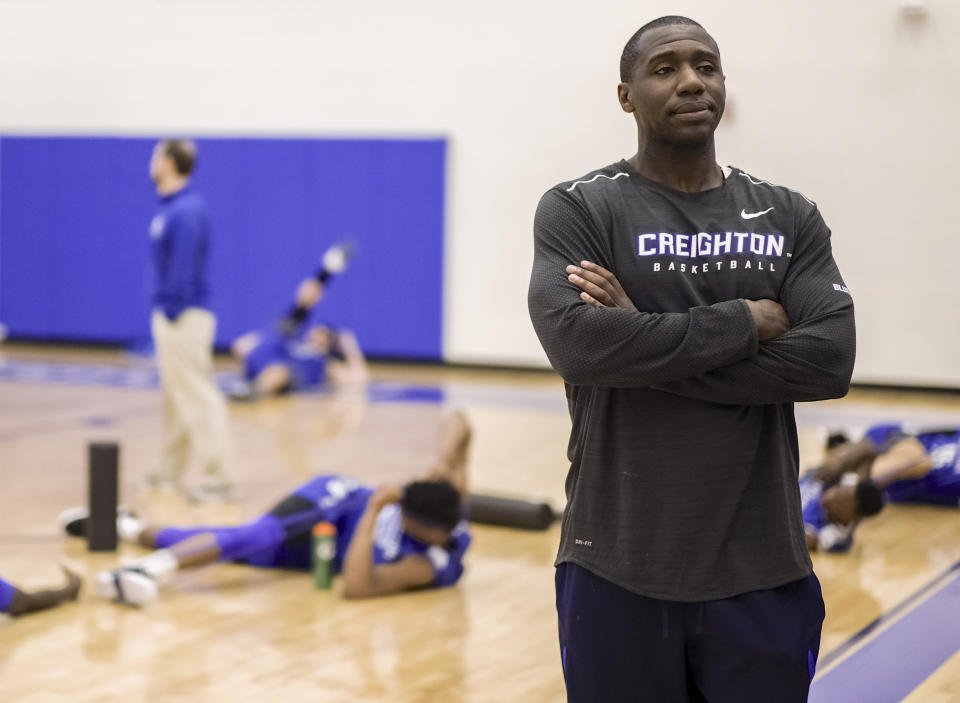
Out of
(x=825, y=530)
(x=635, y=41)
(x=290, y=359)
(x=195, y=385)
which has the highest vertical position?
(x=635, y=41)

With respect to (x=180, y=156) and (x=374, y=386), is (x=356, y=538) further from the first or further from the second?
(x=374, y=386)

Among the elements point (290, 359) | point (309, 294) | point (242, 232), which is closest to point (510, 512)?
point (309, 294)

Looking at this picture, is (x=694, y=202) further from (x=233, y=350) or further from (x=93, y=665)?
(x=233, y=350)

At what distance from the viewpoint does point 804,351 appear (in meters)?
2.59

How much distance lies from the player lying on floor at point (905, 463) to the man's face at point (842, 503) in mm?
388

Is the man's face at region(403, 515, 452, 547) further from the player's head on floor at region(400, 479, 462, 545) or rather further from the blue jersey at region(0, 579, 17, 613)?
the blue jersey at region(0, 579, 17, 613)

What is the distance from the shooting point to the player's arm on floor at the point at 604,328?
248 cm

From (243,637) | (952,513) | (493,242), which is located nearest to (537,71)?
(493,242)

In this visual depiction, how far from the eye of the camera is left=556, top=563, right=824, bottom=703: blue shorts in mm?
2457

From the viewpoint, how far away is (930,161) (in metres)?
12.4

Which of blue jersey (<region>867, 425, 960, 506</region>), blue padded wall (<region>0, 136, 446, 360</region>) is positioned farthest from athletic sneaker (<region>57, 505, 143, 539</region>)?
blue padded wall (<region>0, 136, 446, 360</region>)

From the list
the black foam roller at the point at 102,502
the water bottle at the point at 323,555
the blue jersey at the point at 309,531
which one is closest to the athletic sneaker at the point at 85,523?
the black foam roller at the point at 102,502

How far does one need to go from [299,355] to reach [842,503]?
7741mm

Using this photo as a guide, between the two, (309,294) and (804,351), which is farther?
(309,294)
